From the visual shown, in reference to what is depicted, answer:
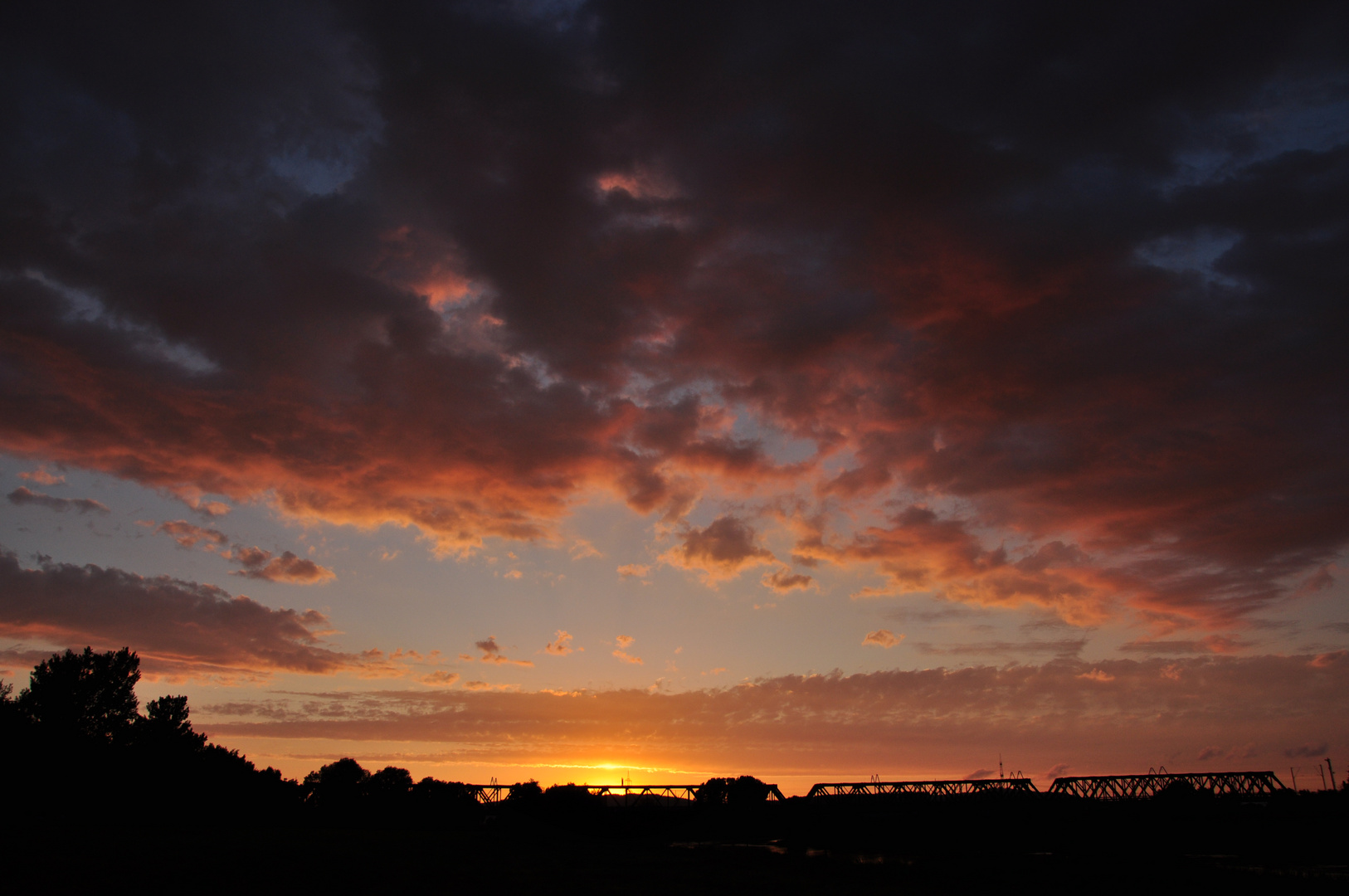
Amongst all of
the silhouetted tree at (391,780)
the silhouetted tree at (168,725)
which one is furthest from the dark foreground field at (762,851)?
the silhouetted tree at (391,780)

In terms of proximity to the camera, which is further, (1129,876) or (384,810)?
(384,810)

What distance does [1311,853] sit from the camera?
4659 centimetres

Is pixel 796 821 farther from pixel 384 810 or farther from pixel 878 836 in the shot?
pixel 384 810

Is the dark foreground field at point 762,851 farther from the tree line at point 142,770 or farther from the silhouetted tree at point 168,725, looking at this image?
the silhouetted tree at point 168,725

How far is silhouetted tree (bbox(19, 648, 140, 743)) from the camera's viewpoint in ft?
332

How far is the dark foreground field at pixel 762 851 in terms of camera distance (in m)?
30.0

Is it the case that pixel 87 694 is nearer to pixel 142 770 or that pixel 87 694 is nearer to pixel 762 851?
pixel 142 770

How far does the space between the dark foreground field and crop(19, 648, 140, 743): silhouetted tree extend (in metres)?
47.4

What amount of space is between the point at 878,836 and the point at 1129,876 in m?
25.5

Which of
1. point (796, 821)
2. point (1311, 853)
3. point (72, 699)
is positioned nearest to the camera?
point (1311, 853)

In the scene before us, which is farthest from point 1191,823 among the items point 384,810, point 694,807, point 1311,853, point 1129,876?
point 384,810

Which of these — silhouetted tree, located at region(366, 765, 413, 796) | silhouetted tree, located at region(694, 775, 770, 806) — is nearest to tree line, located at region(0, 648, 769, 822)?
silhouetted tree, located at region(694, 775, 770, 806)

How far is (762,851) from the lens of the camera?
57.1 meters

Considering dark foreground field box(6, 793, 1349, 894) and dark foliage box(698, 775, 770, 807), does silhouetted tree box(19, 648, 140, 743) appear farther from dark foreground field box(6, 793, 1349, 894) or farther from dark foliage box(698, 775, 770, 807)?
dark foliage box(698, 775, 770, 807)
